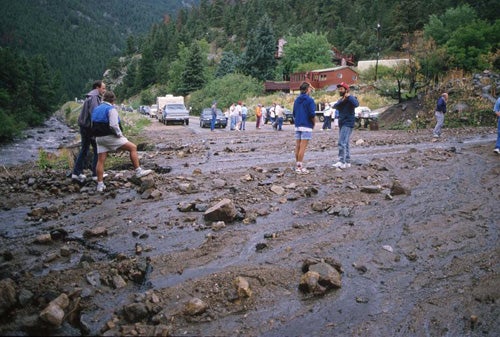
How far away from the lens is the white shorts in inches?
298

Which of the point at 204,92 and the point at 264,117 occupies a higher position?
the point at 204,92

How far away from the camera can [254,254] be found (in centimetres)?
471

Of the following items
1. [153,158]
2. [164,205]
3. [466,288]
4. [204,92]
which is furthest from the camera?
[204,92]

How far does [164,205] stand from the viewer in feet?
22.2

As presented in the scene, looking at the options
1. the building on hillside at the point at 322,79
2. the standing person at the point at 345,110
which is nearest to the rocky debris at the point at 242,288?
the standing person at the point at 345,110

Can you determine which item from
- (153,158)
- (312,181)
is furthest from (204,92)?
(312,181)

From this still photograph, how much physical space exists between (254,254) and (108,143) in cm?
437

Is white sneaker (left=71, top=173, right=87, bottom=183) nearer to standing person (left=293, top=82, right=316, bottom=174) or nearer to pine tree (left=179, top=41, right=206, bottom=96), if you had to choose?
standing person (left=293, top=82, right=316, bottom=174)

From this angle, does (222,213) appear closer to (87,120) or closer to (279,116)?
(87,120)

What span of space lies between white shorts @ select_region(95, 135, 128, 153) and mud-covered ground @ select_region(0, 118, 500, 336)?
0.84 meters

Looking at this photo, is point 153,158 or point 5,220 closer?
point 5,220

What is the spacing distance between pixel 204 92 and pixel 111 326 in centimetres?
6357

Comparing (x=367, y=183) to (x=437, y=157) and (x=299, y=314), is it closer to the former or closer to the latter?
(x=437, y=157)

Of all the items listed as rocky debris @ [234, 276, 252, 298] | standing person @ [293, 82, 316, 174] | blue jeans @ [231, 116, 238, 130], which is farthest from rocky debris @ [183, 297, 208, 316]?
blue jeans @ [231, 116, 238, 130]
